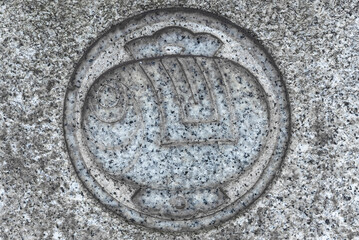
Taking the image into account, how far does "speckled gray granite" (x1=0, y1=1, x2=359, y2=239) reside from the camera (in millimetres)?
1427

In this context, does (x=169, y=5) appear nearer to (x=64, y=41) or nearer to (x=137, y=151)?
(x=64, y=41)

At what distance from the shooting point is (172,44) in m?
1.45

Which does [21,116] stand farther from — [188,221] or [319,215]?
[319,215]

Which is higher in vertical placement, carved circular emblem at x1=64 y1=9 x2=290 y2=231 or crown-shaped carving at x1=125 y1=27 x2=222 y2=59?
crown-shaped carving at x1=125 y1=27 x2=222 y2=59

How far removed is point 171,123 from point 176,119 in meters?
0.02

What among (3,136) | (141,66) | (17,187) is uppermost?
(141,66)

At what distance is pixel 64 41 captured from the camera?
144 cm

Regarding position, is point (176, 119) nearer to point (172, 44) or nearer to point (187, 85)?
point (187, 85)

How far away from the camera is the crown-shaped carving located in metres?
1.45

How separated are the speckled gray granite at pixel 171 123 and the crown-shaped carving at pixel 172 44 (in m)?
0.02

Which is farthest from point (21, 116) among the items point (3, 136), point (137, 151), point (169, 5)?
point (169, 5)

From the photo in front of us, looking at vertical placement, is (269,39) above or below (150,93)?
above

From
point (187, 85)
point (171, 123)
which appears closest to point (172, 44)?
point (187, 85)

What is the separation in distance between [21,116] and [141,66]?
39 cm
